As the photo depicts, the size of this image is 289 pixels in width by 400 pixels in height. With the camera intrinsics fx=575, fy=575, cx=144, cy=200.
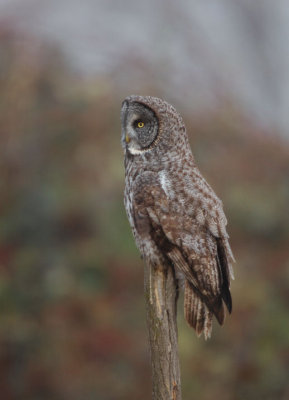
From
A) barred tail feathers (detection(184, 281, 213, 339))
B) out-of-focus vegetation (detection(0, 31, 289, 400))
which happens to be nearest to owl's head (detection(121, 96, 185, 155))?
barred tail feathers (detection(184, 281, 213, 339))

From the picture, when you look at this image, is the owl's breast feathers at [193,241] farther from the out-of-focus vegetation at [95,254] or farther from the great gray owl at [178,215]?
the out-of-focus vegetation at [95,254]

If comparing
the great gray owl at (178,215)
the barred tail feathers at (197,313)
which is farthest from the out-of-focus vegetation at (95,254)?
the great gray owl at (178,215)

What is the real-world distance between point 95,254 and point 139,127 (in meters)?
4.05

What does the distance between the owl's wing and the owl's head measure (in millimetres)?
268

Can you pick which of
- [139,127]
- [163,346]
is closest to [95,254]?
[139,127]

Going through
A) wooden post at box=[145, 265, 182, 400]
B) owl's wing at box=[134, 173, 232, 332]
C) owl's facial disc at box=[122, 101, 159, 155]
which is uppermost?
owl's facial disc at box=[122, 101, 159, 155]

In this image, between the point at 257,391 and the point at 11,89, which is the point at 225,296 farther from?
the point at 11,89

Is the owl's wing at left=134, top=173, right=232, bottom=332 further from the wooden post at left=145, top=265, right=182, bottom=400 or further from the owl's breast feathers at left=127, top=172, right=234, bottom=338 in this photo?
the wooden post at left=145, top=265, right=182, bottom=400

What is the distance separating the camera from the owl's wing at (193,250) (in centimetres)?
248

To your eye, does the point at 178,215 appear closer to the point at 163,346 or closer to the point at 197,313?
the point at 197,313

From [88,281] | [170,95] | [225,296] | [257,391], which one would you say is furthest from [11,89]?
[225,296]

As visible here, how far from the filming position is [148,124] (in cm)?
270

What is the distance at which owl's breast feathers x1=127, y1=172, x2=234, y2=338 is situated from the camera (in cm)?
248

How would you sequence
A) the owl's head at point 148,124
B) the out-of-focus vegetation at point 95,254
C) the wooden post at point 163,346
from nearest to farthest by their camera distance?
the wooden post at point 163,346 < the owl's head at point 148,124 < the out-of-focus vegetation at point 95,254
